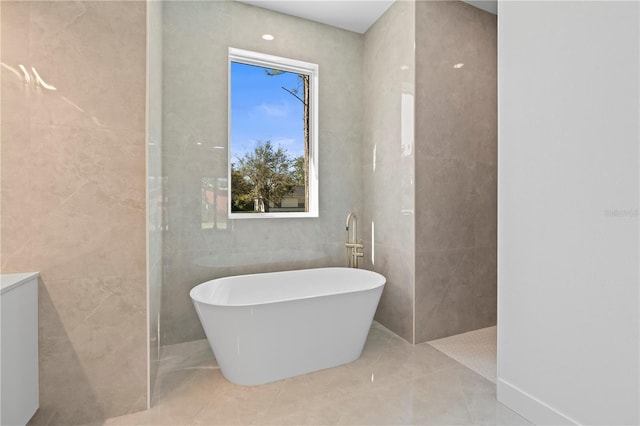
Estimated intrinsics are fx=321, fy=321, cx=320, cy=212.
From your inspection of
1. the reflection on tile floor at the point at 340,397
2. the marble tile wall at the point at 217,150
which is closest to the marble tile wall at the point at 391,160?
the marble tile wall at the point at 217,150

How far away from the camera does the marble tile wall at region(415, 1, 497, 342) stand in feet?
8.48

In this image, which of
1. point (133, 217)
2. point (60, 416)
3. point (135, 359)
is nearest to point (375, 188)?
point (133, 217)

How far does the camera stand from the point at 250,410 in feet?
5.69

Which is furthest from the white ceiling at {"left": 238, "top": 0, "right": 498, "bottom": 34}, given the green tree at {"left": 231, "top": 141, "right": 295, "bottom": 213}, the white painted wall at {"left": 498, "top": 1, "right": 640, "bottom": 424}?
the white painted wall at {"left": 498, "top": 1, "right": 640, "bottom": 424}

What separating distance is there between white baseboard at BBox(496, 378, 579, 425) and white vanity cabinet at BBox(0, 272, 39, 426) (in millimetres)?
2326

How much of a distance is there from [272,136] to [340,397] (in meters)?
2.24

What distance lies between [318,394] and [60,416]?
50.9 inches

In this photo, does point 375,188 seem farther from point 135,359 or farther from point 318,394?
point 135,359

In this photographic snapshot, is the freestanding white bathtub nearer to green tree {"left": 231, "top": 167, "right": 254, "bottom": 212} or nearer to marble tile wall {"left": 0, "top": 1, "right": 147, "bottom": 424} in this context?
marble tile wall {"left": 0, "top": 1, "right": 147, "bottom": 424}

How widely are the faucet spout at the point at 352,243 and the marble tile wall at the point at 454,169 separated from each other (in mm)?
629

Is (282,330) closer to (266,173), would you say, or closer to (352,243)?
(352,243)

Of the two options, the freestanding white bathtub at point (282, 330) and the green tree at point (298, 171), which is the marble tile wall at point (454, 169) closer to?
the freestanding white bathtub at point (282, 330)

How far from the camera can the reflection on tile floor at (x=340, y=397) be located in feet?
5.44

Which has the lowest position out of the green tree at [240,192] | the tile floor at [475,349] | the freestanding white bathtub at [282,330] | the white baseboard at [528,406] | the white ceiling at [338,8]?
the tile floor at [475,349]
